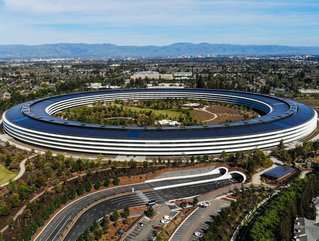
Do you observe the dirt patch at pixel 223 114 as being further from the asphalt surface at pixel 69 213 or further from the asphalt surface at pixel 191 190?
the asphalt surface at pixel 69 213

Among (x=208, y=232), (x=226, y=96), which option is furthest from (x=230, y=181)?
(x=226, y=96)

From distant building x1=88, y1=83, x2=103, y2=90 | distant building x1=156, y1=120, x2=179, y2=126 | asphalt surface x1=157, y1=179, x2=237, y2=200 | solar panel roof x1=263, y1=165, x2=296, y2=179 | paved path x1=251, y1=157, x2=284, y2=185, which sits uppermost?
distant building x1=156, y1=120, x2=179, y2=126

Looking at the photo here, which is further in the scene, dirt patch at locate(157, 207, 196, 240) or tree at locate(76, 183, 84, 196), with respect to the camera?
tree at locate(76, 183, 84, 196)

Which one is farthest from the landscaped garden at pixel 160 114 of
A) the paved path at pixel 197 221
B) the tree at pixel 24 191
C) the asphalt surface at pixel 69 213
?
the tree at pixel 24 191

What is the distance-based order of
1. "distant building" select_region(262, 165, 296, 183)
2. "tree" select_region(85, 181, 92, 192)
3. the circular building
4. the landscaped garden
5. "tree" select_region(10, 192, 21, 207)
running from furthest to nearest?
the landscaped garden
the circular building
"distant building" select_region(262, 165, 296, 183)
"tree" select_region(85, 181, 92, 192)
"tree" select_region(10, 192, 21, 207)

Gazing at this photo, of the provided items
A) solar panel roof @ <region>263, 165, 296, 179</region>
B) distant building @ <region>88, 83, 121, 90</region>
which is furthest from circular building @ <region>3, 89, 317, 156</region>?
distant building @ <region>88, 83, 121, 90</region>

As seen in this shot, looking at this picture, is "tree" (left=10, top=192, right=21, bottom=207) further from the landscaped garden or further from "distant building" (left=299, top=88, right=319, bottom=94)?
"distant building" (left=299, top=88, right=319, bottom=94)

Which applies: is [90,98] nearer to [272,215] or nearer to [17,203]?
[17,203]
